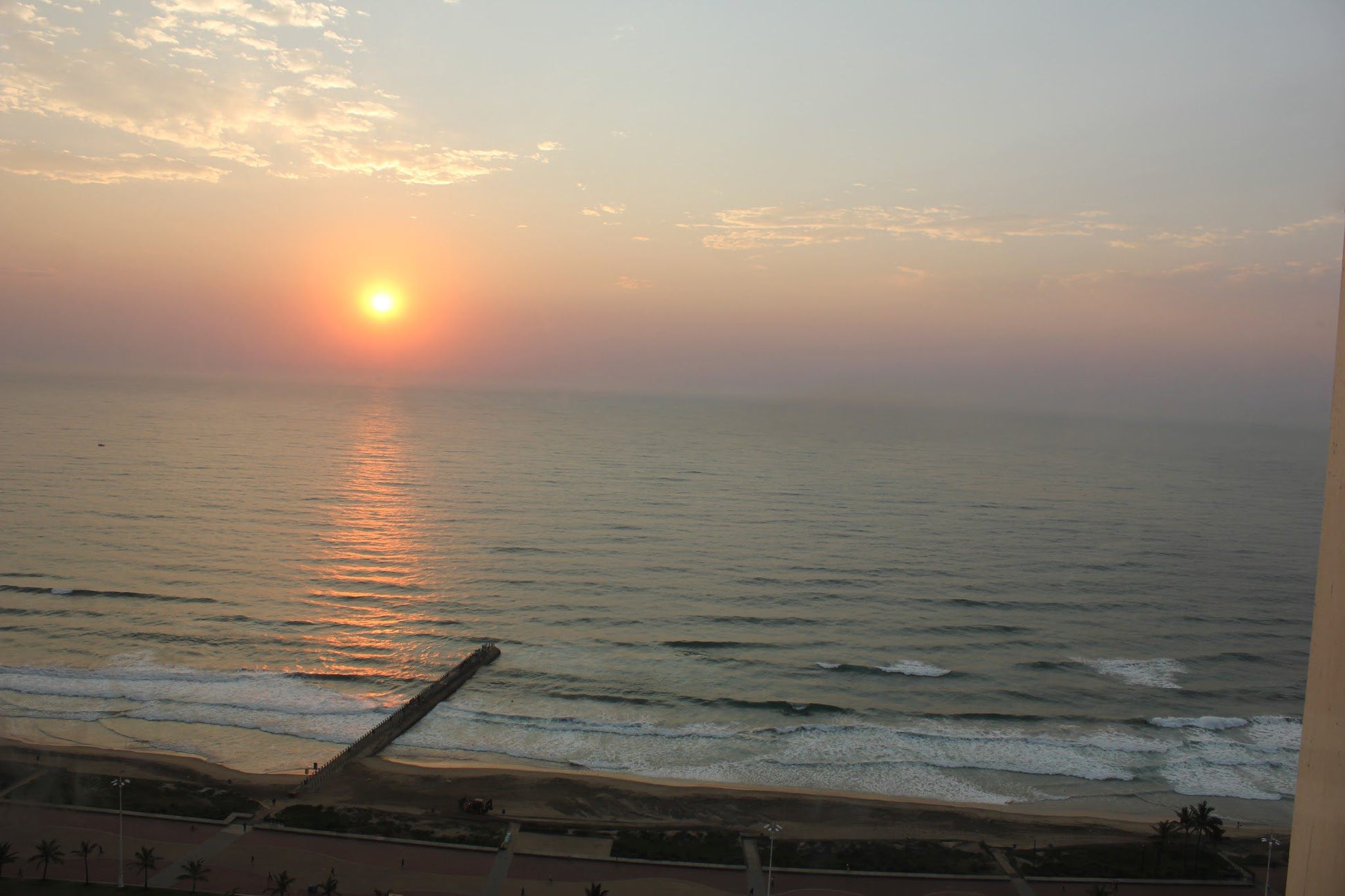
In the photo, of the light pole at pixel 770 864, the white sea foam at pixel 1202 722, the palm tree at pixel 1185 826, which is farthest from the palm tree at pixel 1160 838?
the white sea foam at pixel 1202 722

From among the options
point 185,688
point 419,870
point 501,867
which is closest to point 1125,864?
point 501,867

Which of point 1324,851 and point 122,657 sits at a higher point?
point 1324,851

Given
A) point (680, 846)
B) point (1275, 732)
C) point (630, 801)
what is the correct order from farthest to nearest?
point (1275, 732), point (630, 801), point (680, 846)

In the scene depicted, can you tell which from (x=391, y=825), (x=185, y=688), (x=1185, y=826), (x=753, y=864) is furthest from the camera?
(x=185, y=688)

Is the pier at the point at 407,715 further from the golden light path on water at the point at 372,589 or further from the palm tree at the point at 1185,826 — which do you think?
the palm tree at the point at 1185,826

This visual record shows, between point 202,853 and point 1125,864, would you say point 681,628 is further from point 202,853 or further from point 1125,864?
point 202,853

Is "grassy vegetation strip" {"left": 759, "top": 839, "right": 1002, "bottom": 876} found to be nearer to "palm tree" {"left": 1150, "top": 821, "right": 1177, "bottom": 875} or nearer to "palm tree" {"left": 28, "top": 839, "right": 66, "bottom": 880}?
"palm tree" {"left": 1150, "top": 821, "right": 1177, "bottom": 875}

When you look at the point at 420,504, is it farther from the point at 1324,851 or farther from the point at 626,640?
the point at 1324,851

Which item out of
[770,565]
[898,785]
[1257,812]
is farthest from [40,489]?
[1257,812]
